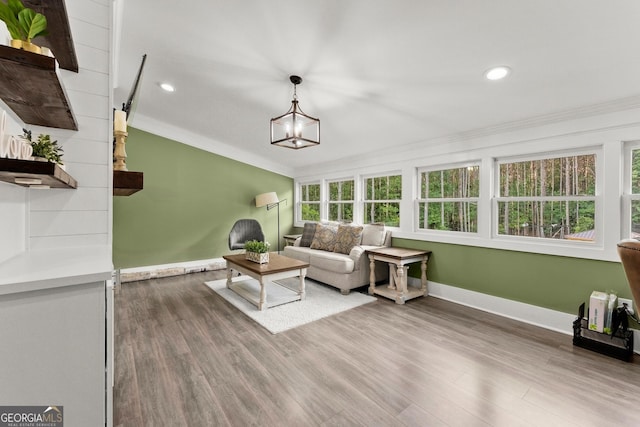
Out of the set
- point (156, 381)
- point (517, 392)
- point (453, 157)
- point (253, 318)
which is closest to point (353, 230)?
point (453, 157)

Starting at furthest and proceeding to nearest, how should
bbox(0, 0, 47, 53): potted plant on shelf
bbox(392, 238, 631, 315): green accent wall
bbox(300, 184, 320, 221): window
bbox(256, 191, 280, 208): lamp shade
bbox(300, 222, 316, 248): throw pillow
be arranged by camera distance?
bbox(300, 184, 320, 221): window → bbox(256, 191, 280, 208): lamp shade → bbox(300, 222, 316, 248): throw pillow → bbox(392, 238, 631, 315): green accent wall → bbox(0, 0, 47, 53): potted plant on shelf

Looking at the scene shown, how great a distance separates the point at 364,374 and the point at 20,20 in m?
2.53

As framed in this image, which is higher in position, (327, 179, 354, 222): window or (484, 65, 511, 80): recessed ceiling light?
(484, 65, 511, 80): recessed ceiling light

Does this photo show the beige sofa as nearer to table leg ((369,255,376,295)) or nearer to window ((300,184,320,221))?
table leg ((369,255,376,295))

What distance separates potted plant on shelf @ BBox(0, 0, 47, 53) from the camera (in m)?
0.91

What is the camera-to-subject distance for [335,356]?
2328 mm

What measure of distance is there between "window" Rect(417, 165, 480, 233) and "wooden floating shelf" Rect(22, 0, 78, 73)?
3884 mm

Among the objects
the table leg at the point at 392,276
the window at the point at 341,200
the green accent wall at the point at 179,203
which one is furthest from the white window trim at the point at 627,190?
→ the green accent wall at the point at 179,203

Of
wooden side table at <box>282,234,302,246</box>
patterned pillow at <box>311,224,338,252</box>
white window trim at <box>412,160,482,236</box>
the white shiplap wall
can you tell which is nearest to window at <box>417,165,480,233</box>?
white window trim at <box>412,160,482,236</box>

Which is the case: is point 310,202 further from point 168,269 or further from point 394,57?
point 394,57

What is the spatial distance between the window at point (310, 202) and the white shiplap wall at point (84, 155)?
456 cm

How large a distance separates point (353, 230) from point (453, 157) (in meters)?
1.76

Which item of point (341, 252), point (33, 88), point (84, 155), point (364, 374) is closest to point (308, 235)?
point (341, 252)

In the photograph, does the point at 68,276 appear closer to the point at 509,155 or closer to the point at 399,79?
the point at 399,79
